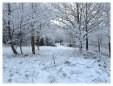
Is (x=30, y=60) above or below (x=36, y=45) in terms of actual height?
below

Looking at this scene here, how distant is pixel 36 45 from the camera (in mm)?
3033

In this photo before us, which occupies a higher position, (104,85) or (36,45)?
(36,45)

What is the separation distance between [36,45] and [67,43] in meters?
0.39

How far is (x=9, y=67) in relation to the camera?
9.83 ft

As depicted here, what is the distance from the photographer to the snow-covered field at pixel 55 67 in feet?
9.78

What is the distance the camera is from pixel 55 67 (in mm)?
3021

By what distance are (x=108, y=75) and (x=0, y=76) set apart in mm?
1343

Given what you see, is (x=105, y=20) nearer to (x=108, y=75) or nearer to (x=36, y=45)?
(x=108, y=75)

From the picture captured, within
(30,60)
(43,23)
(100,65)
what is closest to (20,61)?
(30,60)

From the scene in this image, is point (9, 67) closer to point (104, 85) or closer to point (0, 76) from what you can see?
point (0, 76)

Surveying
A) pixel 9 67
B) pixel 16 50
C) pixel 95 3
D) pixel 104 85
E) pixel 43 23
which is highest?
pixel 95 3

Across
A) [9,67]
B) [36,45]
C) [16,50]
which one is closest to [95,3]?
[36,45]

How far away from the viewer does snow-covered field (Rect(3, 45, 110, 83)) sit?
298 cm

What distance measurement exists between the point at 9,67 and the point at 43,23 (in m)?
0.69
